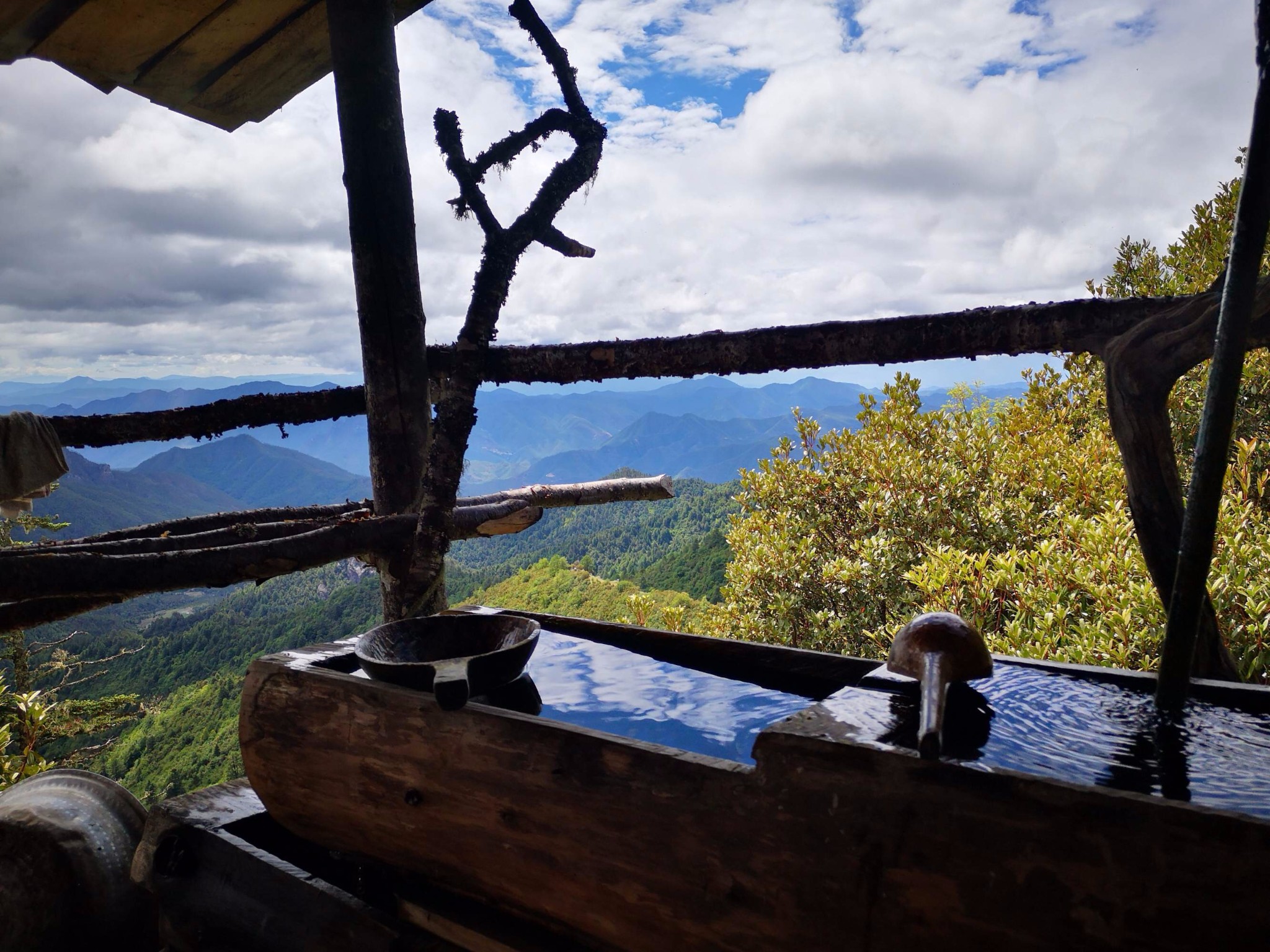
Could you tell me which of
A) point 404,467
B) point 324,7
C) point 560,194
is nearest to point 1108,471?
point 560,194

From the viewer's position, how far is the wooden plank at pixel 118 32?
2.94 meters

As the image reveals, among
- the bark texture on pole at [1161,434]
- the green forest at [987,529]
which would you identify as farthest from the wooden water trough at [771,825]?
the green forest at [987,529]

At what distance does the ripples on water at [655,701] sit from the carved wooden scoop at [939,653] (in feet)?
0.97

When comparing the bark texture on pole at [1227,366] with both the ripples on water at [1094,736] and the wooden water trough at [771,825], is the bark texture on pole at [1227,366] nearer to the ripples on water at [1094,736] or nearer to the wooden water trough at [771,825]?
the ripples on water at [1094,736]

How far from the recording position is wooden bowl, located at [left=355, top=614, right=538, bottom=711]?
138 cm

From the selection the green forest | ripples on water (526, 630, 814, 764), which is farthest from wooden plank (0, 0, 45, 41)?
ripples on water (526, 630, 814, 764)

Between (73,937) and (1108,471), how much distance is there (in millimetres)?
5299

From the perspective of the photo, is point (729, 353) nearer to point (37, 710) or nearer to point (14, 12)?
point (14, 12)

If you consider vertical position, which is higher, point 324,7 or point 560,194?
point 324,7

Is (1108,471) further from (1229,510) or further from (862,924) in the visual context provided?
(862,924)

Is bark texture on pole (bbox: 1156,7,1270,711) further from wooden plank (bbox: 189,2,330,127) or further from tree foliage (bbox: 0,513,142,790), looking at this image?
tree foliage (bbox: 0,513,142,790)

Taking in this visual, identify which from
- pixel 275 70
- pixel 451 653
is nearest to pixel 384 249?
pixel 275 70

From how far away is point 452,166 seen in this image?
3371mm

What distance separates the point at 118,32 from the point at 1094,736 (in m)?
4.06
